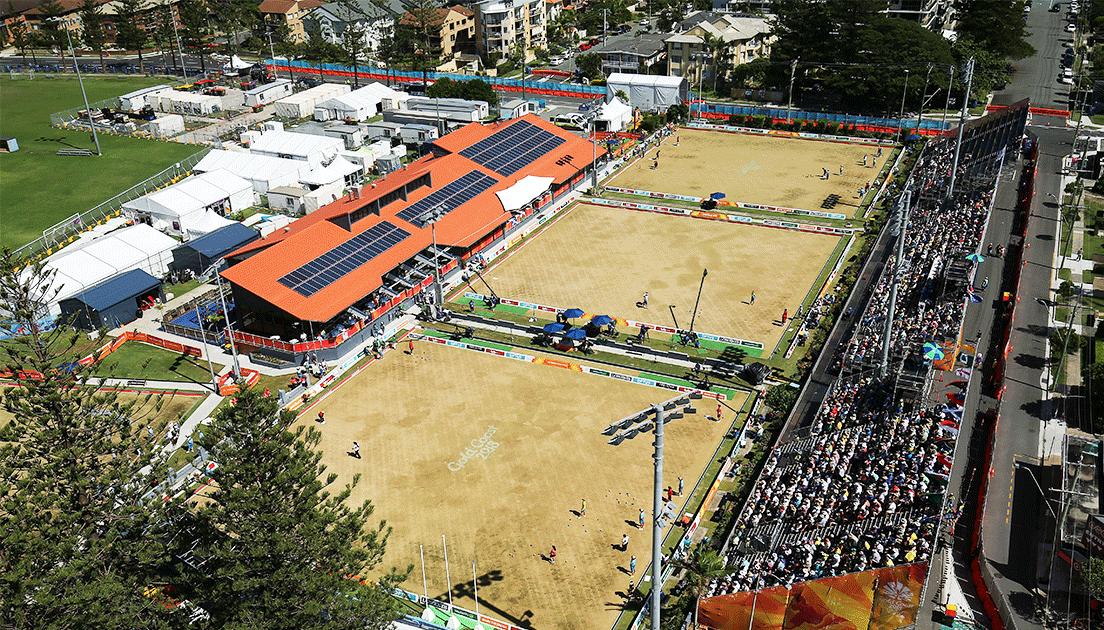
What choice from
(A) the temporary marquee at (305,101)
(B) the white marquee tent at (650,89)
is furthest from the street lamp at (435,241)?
(A) the temporary marquee at (305,101)

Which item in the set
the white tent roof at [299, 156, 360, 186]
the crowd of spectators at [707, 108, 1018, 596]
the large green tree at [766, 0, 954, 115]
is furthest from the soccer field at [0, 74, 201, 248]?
the large green tree at [766, 0, 954, 115]

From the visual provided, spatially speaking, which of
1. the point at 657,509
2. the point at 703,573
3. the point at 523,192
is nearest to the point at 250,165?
the point at 523,192

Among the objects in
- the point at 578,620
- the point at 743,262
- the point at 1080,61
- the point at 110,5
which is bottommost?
the point at 578,620

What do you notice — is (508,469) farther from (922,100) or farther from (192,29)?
(192,29)

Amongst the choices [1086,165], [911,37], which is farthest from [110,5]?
[1086,165]

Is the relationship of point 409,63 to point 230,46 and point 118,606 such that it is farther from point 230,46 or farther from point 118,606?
point 118,606
